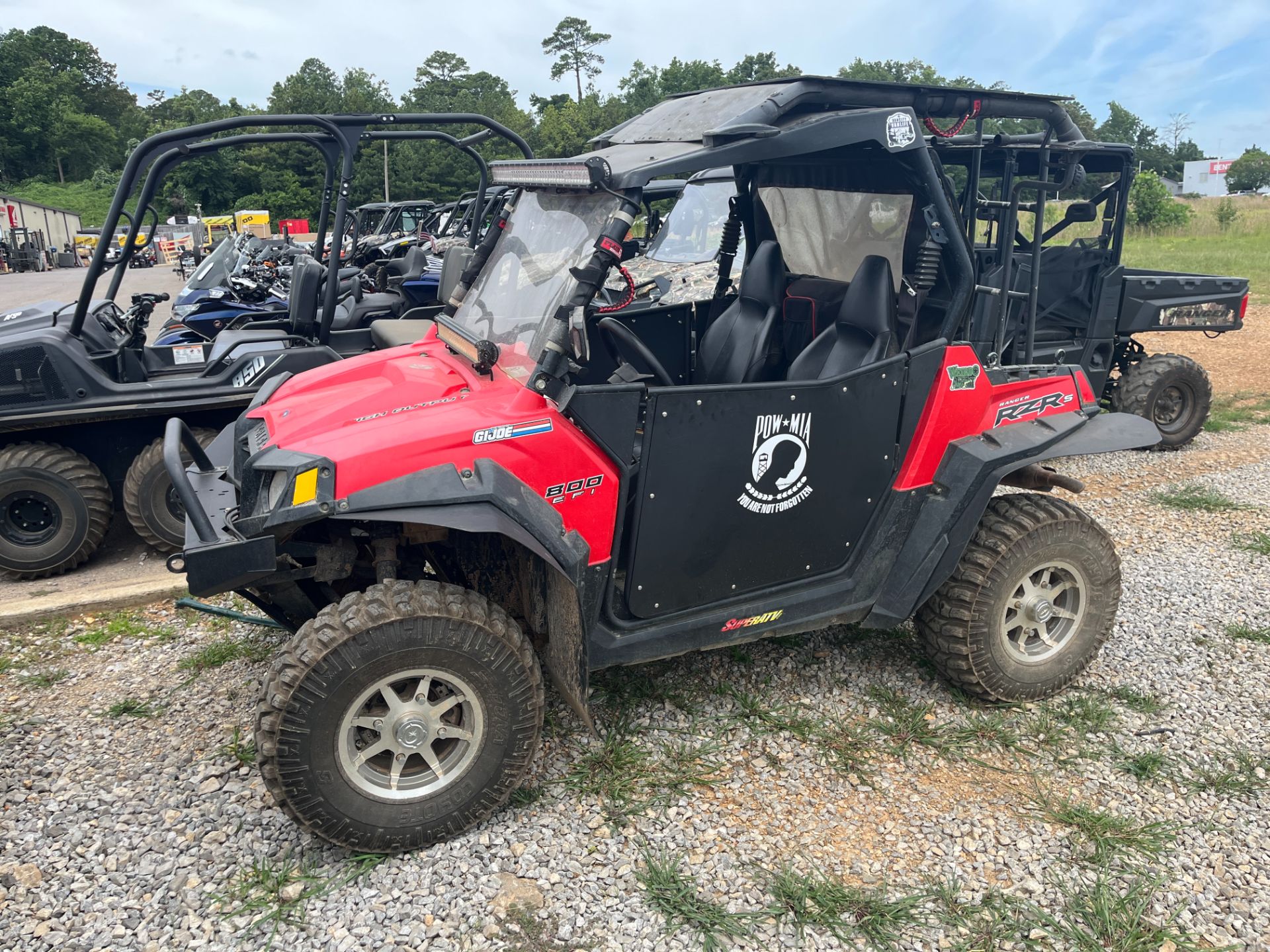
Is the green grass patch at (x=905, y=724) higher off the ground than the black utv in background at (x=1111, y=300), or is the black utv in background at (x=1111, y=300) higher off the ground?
the black utv in background at (x=1111, y=300)

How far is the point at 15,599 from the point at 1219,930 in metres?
5.58

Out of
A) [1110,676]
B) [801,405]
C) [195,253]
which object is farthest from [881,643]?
[195,253]

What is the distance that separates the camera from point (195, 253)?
2427cm

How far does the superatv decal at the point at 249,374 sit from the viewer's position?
5.88 meters

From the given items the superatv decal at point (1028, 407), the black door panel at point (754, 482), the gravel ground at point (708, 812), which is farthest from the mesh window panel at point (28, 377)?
the superatv decal at point (1028, 407)

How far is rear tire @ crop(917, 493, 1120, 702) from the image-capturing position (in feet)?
12.4

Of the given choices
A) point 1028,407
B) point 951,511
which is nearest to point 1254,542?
point 1028,407

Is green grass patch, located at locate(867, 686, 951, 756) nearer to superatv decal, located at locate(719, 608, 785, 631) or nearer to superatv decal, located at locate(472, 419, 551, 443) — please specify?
superatv decal, located at locate(719, 608, 785, 631)

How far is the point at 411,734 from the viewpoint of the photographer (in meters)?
2.99

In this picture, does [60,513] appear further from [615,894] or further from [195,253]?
[195,253]

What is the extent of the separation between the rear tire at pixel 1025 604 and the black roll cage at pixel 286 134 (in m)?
3.47

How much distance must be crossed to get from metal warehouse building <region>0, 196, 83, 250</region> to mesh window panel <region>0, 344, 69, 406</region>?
34.6 m

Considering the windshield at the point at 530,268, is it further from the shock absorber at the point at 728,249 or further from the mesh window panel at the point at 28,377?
the mesh window panel at the point at 28,377

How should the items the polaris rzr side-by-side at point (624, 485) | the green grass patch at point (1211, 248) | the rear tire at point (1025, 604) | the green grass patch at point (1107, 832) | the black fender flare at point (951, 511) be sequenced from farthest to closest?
1. the green grass patch at point (1211, 248)
2. the rear tire at point (1025, 604)
3. the black fender flare at point (951, 511)
4. the green grass patch at point (1107, 832)
5. the polaris rzr side-by-side at point (624, 485)
